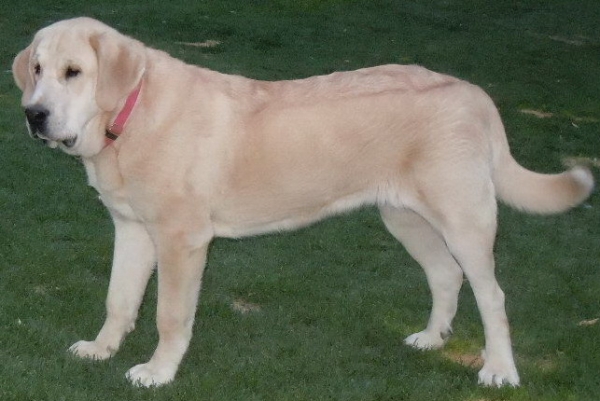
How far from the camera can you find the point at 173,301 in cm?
443

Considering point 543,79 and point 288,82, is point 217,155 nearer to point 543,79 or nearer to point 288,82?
point 288,82

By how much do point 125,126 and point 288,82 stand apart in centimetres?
88

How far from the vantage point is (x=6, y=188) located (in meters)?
7.16

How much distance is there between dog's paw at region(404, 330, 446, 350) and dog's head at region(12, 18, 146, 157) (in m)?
2.09

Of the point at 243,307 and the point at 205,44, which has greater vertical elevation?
the point at 243,307

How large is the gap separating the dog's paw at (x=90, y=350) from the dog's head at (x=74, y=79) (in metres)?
1.10

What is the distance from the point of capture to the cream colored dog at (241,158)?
4223mm

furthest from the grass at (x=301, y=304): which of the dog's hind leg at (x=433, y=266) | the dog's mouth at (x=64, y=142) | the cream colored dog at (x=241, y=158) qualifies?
the dog's mouth at (x=64, y=142)

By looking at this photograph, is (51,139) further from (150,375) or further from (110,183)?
(150,375)

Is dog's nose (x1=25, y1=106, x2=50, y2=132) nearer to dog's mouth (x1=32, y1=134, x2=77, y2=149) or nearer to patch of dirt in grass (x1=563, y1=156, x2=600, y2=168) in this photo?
dog's mouth (x1=32, y1=134, x2=77, y2=149)

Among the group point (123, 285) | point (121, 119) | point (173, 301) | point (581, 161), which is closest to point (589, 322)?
point (173, 301)

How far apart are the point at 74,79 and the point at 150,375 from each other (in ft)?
4.64

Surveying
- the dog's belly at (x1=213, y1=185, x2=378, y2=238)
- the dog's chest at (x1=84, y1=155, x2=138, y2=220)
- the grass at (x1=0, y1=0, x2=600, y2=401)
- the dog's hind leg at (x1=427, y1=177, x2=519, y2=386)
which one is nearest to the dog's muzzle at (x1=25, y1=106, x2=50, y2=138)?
the dog's chest at (x1=84, y1=155, x2=138, y2=220)

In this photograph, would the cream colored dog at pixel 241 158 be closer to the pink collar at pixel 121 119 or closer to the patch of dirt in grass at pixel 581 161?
the pink collar at pixel 121 119
